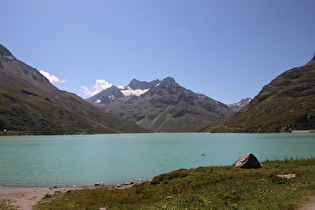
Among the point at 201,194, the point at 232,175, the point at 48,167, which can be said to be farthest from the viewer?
the point at 48,167

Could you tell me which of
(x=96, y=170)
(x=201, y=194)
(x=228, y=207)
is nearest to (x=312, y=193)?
(x=228, y=207)

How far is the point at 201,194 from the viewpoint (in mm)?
24406

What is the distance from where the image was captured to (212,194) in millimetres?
23906

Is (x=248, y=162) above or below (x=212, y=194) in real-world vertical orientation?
above

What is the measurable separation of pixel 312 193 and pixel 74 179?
1921 inches

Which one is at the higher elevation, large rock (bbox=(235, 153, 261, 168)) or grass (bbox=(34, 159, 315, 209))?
large rock (bbox=(235, 153, 261, 168))

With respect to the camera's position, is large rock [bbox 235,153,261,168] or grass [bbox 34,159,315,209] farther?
large rock [bbox 235,153,261,168]

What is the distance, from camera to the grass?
20641 millimetres

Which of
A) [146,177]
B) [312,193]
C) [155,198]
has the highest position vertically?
[312,193]

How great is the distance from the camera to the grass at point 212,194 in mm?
20641

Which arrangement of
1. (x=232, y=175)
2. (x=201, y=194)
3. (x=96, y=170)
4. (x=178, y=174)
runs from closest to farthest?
(x=201, y=194), (x=232, y=175), (x=178, y=174), (x=96, y=170)

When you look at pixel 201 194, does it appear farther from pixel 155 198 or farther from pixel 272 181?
pixel 272 181

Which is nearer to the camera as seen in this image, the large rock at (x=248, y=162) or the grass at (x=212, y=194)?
the grass at (x=212, y=194)

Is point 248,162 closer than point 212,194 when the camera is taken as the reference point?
No
